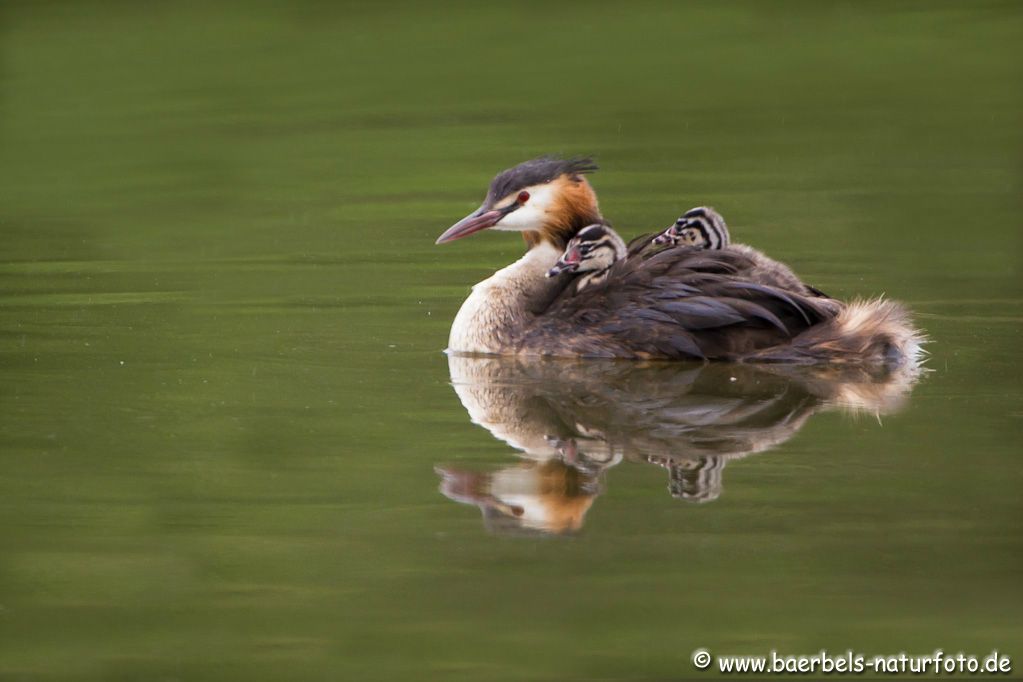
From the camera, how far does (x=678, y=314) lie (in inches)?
318

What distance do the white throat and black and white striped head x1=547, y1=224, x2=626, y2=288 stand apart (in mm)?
209

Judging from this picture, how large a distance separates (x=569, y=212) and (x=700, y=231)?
0.58 m

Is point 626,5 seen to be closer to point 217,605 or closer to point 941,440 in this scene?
point 941,440

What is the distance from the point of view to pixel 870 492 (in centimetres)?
631

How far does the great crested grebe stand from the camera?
26.4 ft

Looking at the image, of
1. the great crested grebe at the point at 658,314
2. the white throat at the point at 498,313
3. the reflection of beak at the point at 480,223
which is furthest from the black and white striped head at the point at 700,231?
the reflection of beak at the point at 480,223

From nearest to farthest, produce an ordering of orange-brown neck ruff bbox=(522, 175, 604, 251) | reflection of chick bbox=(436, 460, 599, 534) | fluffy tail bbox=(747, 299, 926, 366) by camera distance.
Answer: reflection of chick bbox=(436, 460, 599, 534) < fluffy tail bbox=(747, 299, 926, 366) < orange-brown neck ruff bbox=(522, 175, 604, 251)

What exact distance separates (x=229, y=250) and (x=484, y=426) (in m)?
3.88

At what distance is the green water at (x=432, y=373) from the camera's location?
535 cm

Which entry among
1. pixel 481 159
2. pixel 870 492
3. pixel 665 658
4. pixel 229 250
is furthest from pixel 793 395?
pixel 481 159

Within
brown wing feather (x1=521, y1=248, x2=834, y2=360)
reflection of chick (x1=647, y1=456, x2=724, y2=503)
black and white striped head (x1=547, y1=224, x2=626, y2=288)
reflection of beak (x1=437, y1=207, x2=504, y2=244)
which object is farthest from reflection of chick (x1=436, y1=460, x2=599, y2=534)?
reflection of beak (x1=437, y1=207, x2=504, y2=244)

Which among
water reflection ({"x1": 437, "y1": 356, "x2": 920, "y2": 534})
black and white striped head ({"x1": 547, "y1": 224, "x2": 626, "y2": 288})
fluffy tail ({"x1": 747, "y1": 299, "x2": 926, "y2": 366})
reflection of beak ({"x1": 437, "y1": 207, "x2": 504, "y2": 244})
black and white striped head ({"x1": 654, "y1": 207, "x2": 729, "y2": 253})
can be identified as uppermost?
black and white striped head ({"x1": 654, "y1": 207, "x2": 729, "y2": 253})

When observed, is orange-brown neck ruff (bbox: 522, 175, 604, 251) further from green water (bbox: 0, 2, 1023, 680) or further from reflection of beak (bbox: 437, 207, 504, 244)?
green water (bbox: 0, 2, 1023, 680)

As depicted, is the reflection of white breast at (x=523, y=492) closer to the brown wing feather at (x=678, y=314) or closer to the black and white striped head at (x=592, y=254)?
the brown wing feather at (x=678, y=314)
